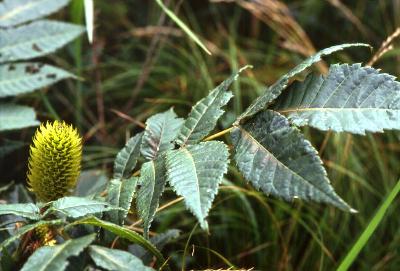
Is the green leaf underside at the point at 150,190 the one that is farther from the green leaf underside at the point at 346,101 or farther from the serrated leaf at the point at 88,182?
the serrated leaf at the point at 88,182

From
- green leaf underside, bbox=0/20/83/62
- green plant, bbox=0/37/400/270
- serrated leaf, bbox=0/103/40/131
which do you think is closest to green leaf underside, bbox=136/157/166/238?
green plant, bbox=0/37/400/270

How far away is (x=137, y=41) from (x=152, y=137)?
1.26m

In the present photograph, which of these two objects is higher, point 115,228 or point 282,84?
point 282,84

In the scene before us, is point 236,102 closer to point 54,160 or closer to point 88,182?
point 88,182

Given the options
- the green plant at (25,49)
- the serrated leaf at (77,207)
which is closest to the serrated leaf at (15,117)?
the green plant at (25,49)

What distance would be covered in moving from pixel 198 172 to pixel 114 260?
16 cm

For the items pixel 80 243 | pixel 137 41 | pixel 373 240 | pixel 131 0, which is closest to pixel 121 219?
pixel 80 243

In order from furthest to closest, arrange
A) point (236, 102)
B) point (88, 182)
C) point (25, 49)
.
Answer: point (236, 102), point (25, 49), point (88, 182)

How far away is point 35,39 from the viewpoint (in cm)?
138

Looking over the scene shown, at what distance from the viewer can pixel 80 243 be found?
0.71 m

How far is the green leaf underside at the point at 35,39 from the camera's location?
1.34 meters

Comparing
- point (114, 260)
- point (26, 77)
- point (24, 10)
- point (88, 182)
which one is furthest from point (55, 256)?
point (24, 10)

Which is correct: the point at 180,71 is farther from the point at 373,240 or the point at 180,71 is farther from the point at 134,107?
the point at 373,240

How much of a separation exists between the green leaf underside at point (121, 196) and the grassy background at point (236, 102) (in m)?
0.27
